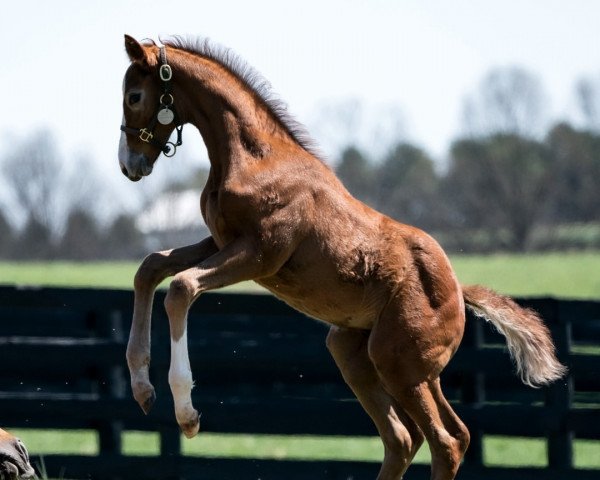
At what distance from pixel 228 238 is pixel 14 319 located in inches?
297

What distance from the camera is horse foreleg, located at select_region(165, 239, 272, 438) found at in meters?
4.99

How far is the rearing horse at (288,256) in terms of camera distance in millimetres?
5238

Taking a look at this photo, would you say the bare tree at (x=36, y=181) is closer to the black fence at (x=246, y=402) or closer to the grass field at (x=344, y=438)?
the grass field at (x=344, y=438)

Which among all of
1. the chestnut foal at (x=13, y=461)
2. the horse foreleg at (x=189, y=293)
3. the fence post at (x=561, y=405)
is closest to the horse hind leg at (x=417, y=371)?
the horse foreleg at (x=189, y=293)

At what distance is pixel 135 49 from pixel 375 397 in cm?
219

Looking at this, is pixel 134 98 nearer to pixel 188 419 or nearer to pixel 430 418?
pixel 188 419

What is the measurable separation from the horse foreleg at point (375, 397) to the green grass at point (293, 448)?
4197mm

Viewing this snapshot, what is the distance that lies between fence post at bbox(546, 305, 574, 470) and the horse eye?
3.29m

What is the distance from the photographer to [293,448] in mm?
11070

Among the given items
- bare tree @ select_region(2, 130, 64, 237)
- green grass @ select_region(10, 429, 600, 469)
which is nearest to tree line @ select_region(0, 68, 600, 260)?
bare tree @ select_region(2, 130, 64, 237)

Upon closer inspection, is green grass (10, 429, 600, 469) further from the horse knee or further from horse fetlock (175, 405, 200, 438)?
the horse knee

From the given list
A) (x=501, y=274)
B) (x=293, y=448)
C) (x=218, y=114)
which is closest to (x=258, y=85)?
(x=218, y=114)

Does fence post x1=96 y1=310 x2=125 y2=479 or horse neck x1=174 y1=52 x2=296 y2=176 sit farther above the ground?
horse neck x1=174 y1=52 x2=296 y2=176

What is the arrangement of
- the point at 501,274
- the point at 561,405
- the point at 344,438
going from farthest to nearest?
1. the point at 501,274
2. the point at 344,438
3. the point at 561,405
